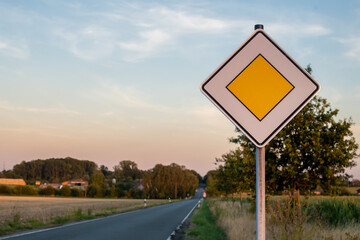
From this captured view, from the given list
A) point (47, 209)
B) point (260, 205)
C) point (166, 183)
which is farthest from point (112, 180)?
point (260, 205)

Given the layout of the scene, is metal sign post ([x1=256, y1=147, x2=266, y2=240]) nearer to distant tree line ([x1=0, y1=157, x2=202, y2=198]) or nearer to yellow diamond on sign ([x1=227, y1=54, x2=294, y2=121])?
yellow diamond on sign ([x1=227, y1=54, x2=294, y2=121])

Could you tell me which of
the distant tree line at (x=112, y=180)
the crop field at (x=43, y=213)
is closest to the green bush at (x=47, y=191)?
the distant tree line at (x=112, y=180)

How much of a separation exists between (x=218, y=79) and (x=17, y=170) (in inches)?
6508

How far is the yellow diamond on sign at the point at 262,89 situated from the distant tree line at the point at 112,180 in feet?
298

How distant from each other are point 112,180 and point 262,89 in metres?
124

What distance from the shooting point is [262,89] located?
6.90 feet

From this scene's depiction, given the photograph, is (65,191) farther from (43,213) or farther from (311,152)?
(311,152)

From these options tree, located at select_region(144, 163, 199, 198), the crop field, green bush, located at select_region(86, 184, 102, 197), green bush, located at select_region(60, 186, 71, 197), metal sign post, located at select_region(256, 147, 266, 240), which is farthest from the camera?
tree, located at select_region(144, 163, 199, 198)

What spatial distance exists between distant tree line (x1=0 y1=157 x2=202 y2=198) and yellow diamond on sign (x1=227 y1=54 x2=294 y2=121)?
90827mm

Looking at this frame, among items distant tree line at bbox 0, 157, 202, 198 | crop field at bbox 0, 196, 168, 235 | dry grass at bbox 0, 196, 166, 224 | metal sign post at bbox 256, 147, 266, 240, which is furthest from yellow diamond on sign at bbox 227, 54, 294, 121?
distant tree line at bbox 0, 157, 202, 198

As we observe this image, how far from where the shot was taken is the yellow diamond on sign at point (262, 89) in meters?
2.10

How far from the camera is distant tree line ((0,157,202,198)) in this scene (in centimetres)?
9388

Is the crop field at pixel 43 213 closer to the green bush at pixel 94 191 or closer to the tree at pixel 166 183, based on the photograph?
the green bush at pixel 94 191

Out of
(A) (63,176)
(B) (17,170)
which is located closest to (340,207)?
(B) (17,170)
